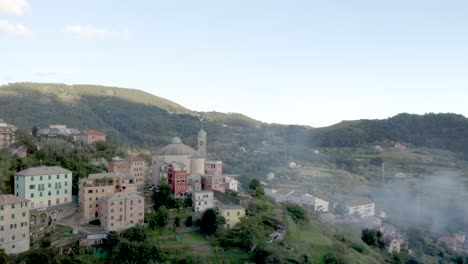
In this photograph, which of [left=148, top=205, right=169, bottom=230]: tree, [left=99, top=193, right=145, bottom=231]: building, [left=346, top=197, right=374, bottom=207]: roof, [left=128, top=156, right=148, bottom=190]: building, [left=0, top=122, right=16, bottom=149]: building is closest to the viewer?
[left=99, top=193, right=145, bottom=231]: building

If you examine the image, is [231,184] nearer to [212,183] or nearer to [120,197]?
[212,183]

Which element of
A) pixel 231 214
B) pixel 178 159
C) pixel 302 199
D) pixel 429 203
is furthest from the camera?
pixel 429 203

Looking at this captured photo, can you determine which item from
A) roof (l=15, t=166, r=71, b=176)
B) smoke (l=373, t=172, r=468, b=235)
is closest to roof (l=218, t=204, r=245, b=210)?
roof (l=15, t=166, r=71, b=176)

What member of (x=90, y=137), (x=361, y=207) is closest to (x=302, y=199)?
(x=361, y=207)

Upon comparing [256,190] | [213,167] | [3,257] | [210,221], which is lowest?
[3,257]

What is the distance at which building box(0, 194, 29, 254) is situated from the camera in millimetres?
28562

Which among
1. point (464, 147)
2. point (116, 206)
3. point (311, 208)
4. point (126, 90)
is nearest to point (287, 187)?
point (311, 208)

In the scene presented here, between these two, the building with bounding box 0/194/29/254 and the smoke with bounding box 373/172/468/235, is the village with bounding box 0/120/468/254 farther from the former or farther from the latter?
the smoke with bounding box 373/172/468/235

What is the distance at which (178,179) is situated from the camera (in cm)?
4088

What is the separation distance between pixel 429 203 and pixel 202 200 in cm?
4618

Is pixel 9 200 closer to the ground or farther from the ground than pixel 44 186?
closer to the ground

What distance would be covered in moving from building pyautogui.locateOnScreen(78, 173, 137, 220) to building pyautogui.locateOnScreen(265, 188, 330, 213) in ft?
88.4

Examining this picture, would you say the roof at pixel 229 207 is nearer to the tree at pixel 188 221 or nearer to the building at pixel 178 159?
the tree at pixel 188 221

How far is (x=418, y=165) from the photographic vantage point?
3246 inches
